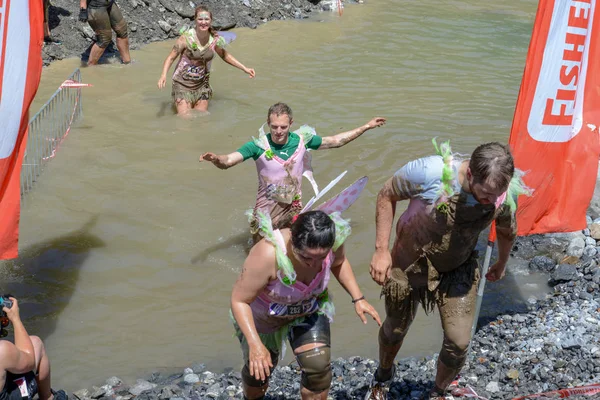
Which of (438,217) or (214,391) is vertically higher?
(438,217)

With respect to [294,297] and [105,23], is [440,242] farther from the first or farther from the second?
[105,23]

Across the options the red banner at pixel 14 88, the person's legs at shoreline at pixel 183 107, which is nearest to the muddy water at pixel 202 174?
the person's legs at shoreline at pixel 183 107

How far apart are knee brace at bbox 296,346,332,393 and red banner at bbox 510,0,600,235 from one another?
2.25 m

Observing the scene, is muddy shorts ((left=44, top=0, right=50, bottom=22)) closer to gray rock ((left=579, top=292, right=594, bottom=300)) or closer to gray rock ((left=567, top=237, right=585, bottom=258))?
gray rock ((left=567, top=237, right=585, bottom=258))

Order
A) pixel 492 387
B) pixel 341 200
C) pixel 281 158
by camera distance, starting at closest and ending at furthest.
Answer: pixel 341 200, pixel 492 387, pixel 281 158

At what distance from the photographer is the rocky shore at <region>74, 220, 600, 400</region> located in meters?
5.00

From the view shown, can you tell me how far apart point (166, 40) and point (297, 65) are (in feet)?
8.33

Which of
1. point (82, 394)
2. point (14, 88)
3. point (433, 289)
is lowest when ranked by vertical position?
point (82, 394)

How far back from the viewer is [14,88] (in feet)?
15.3

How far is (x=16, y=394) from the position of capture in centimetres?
424

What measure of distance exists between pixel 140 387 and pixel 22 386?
108cm

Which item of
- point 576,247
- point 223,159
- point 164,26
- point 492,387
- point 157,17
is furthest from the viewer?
point 157,17

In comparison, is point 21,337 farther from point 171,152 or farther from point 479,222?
point 171,152

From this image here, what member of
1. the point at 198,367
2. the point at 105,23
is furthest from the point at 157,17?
the point at 198,367
